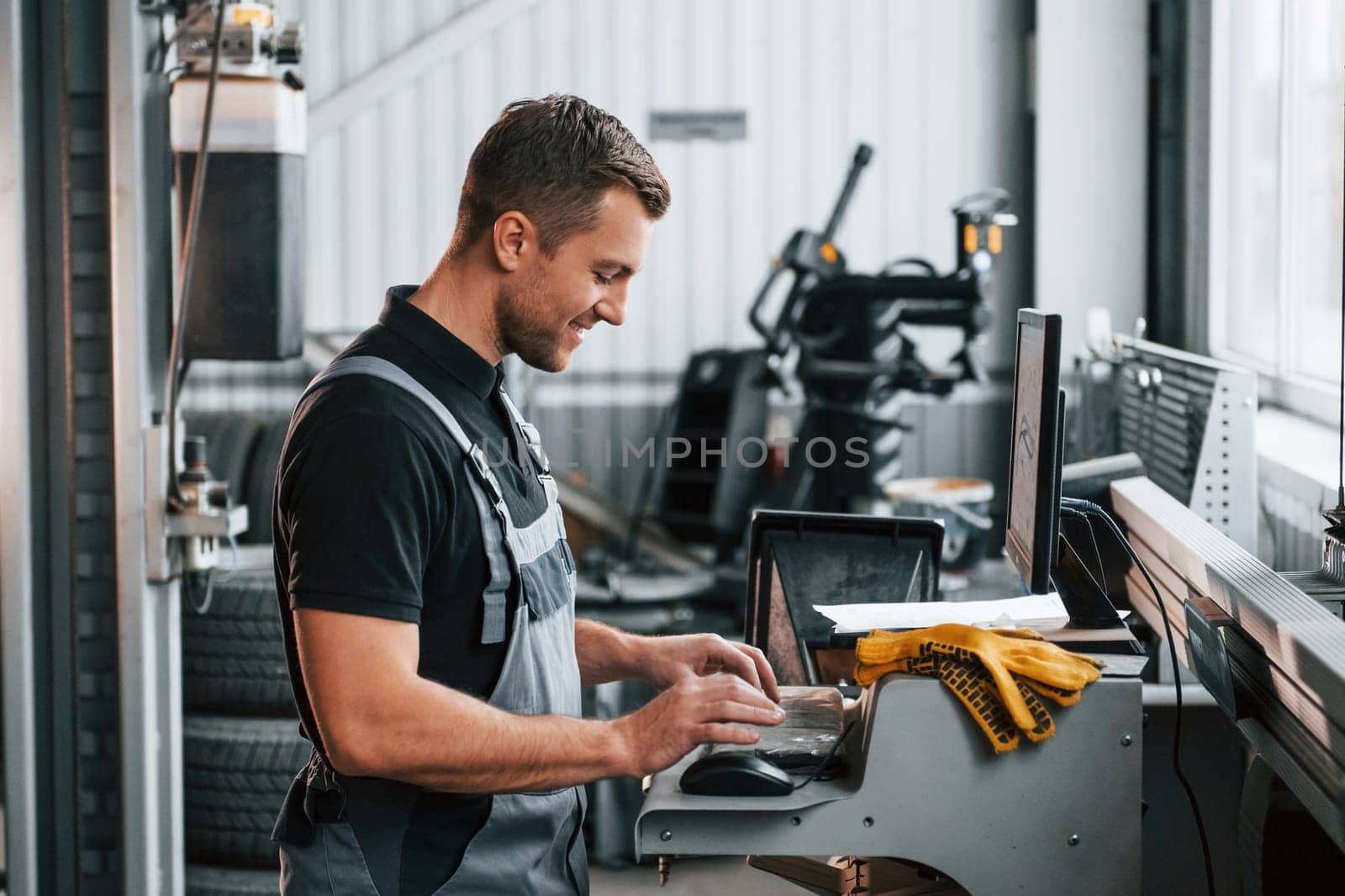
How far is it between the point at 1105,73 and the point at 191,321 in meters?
3.56

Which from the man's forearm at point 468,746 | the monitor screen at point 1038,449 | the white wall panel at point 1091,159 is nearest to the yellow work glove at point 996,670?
the monitor screen at point 1038,449

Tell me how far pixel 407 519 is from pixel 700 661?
0.48m

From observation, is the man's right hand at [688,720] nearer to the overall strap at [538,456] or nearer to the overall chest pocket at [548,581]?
the overall chest pocket at [548,581]

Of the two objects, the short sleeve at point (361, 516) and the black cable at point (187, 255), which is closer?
the short sleeve at point (361, 516)

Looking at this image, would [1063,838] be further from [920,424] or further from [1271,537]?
[920,424]

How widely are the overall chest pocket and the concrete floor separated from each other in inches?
80.1

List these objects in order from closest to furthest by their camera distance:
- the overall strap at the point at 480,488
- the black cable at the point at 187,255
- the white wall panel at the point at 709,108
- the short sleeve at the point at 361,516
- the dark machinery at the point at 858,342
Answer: the short sleeve at the point at 361,516 → the overall strap at the point at 480,488 → the black cable at the point at 187,255 → the dark machinery at the point at 858,342 → the white wall panel at the point at 709,108

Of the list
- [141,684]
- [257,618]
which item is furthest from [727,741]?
[257,618]

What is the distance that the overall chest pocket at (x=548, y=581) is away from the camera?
4.67 feet

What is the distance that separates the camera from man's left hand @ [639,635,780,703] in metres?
1.58

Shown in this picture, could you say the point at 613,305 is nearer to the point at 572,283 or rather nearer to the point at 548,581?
the point at 572,283

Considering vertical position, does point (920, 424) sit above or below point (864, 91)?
below

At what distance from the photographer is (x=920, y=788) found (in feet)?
4.59

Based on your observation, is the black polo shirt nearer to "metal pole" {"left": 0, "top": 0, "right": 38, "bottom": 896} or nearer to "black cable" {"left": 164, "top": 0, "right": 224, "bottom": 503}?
"black cable" {"left": 164, "top": 0, "right": 224, "bottom": 503}
